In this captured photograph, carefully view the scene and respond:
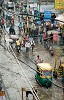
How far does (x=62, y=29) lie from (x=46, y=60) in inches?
296

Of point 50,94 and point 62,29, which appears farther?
point 62,29

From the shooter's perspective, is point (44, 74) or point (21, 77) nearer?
point (44, 74)

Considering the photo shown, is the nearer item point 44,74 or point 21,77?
point 44,74

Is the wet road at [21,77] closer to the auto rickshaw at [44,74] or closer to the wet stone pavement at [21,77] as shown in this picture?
the wet stone pavement at [21,77]

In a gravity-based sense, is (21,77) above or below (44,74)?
below

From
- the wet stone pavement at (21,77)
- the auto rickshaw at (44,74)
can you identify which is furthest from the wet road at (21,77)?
the auto rickshaw at (44,74)

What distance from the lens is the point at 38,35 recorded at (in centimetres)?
3753

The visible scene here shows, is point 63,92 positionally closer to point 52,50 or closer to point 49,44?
point 52,50

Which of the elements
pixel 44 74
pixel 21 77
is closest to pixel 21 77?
pixel 21 77

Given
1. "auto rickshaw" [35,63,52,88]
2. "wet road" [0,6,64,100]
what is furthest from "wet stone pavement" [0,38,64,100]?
"auto rickshaw" [35,63,52,88]

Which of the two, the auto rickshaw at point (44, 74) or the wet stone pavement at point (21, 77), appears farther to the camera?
the auto rickshaw at point (44, 74)

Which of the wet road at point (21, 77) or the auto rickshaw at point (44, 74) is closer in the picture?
the wet road at point (21, 77)

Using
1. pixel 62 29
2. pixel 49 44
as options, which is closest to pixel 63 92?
pixel 49 44

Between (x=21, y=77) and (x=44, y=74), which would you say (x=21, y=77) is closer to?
(x=21, y=77)
